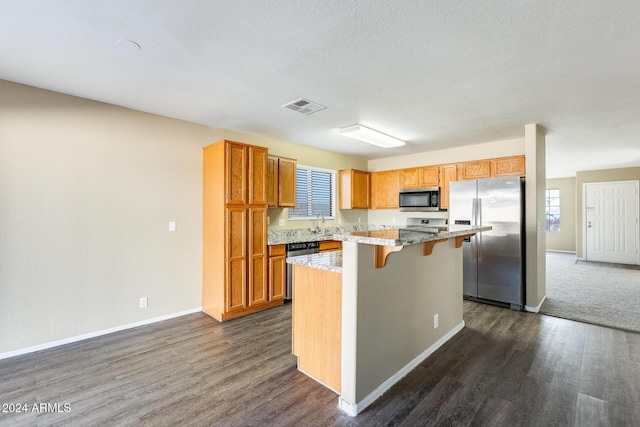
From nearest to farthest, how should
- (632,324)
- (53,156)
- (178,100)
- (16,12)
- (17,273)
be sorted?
(16,12) < (17,273) < (53,156) < (178,100) < (632,324)

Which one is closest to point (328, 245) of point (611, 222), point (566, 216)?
point (611, 222)

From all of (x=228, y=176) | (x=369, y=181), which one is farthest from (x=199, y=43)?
(x=369, y=181)

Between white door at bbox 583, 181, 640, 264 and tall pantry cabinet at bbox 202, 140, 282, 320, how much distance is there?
8.93 meters

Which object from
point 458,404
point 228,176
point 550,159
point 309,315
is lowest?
point 458,404

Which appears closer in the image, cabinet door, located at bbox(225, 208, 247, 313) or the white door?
cabinet door, located at bbox(225, 208, 247, 313)

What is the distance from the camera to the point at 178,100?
313 centimetres

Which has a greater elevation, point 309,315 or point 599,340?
point 309,315

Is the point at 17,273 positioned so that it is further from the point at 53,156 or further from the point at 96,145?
the point at 96,145

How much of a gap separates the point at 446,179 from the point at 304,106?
123 inches

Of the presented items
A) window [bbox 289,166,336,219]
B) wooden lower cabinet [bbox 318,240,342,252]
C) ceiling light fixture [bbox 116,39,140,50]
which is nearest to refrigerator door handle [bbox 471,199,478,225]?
wooden lower cabinet [bbox 318,240,342,252]

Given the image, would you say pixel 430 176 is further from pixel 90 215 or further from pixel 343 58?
pixel 90 215

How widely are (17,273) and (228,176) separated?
7.11ft

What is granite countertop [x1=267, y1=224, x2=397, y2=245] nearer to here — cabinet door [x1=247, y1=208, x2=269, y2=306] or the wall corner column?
cabinet door [x1=247, y1=208, x2=269, y2=306]

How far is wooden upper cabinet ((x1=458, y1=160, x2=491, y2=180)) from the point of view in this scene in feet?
15.5
